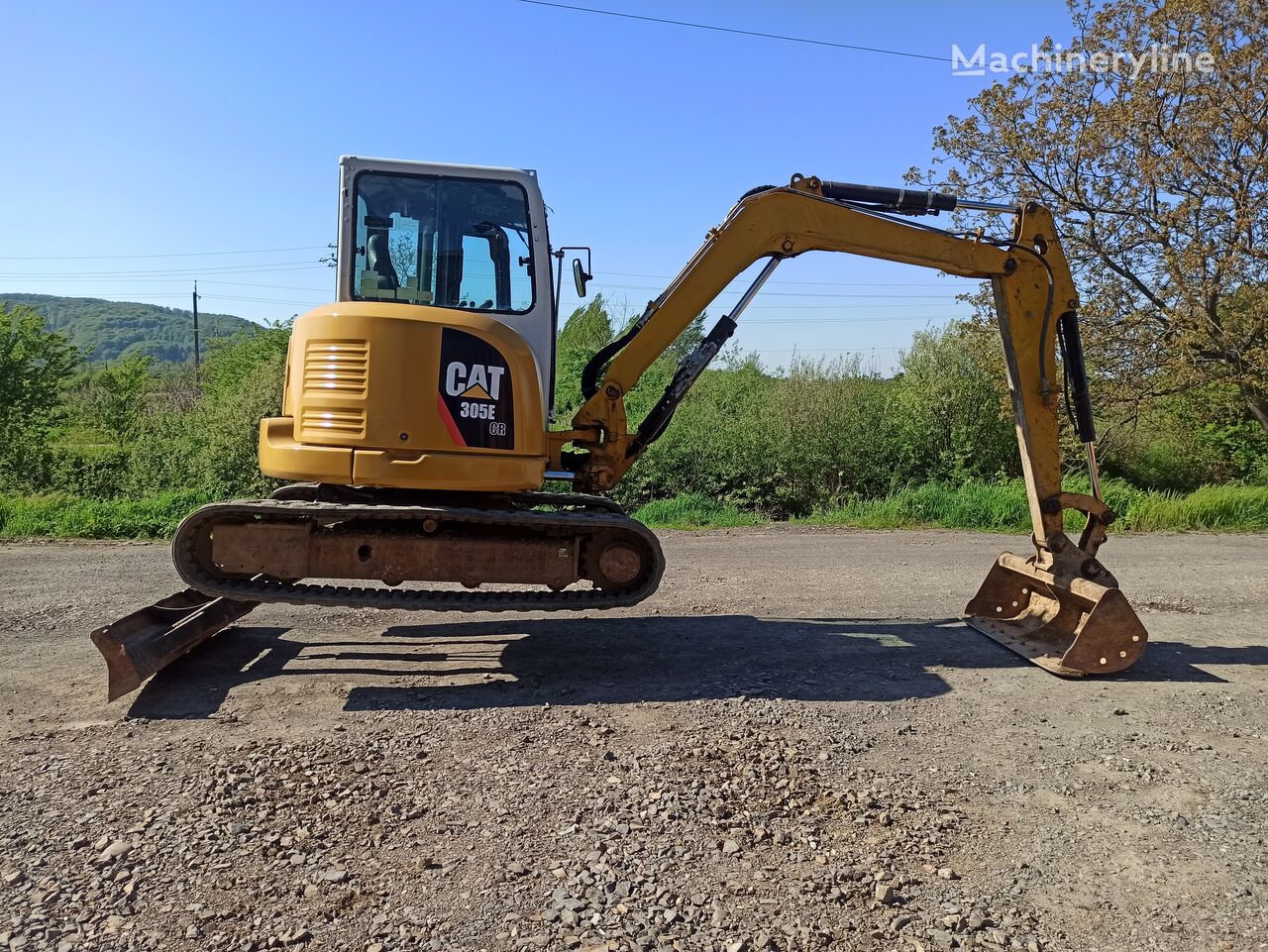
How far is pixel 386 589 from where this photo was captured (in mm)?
5387

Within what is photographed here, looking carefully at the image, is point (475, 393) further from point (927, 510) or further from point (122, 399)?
point (122, 399)

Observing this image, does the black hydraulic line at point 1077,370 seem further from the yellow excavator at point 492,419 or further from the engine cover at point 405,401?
the engine cover at point 405,401

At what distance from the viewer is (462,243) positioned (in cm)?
566

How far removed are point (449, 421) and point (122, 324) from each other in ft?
524

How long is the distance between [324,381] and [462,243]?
128 cm

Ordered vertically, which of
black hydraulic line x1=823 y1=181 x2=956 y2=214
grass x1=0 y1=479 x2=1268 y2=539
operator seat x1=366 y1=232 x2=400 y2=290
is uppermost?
black hydraulic line x1=823 y1=181 x2=956 y2=214

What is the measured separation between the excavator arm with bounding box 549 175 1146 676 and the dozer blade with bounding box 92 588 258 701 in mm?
2476

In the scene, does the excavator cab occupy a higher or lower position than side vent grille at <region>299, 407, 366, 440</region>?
higher

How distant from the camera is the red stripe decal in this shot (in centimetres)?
513

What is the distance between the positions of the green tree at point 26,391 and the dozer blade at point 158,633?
10617mm

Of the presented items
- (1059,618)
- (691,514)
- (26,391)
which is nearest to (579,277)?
(1059,618)

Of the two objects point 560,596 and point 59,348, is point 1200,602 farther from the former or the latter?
point 59,348

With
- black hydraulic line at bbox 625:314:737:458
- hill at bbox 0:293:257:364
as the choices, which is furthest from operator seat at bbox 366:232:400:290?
hill at bbox 0:293:257:364

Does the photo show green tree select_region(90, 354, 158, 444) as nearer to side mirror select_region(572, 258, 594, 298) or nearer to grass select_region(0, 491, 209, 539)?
grass select_region(0, 491, 209, 539)
